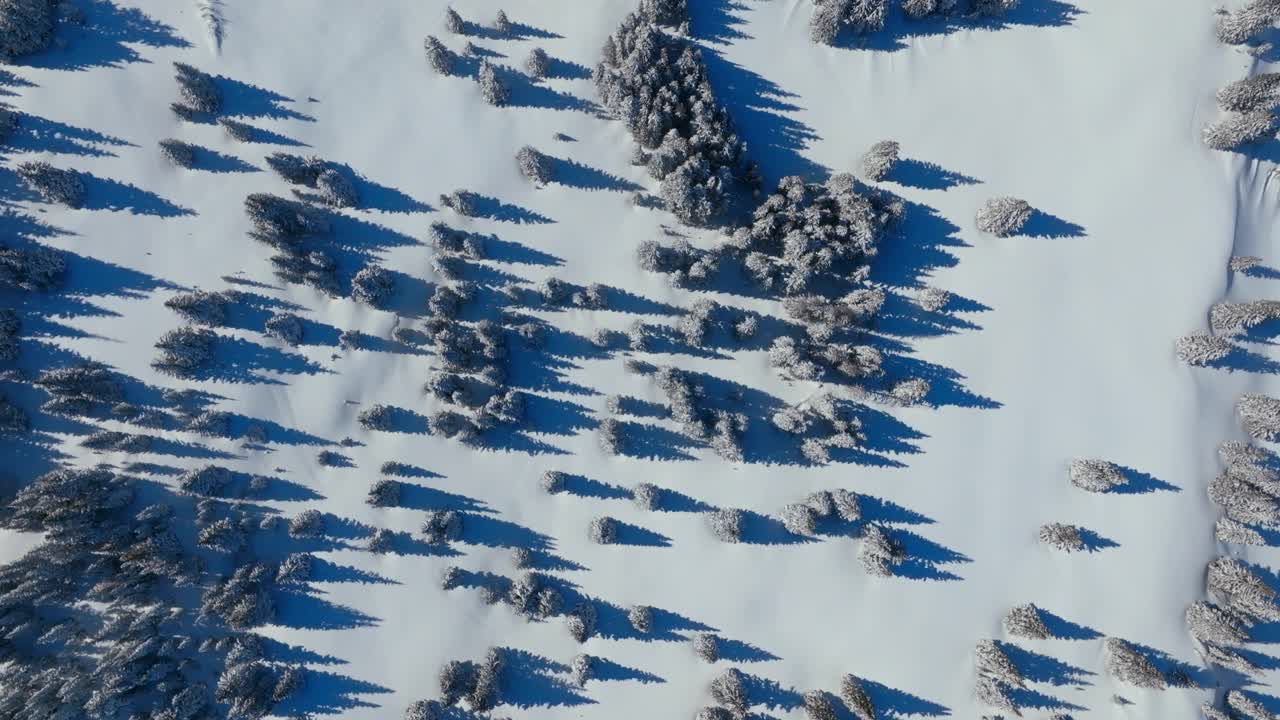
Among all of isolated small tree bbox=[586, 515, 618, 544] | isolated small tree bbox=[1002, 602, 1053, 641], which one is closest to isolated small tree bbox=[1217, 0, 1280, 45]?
isolated small tree bbox=[1002, 602, 1053, 641]

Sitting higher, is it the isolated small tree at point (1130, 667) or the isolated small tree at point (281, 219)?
the isolated small tree at point (281, 219)

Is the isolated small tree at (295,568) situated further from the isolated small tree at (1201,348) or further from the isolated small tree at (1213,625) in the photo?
the isolated small tree at (1201,348)

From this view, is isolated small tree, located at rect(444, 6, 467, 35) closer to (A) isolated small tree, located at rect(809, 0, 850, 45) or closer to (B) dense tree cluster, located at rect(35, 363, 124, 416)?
(A) isolated small tree, located at rect(809, 0, 850, 45)

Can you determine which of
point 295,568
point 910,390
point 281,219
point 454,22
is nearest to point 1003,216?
point 910,390

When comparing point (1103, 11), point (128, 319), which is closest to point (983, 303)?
point (1103, 11)

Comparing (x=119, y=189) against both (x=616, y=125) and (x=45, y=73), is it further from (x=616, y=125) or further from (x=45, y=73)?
(x=616, y=125)

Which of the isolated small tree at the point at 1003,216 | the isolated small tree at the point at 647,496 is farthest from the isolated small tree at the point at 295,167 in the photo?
the isolated small tree at the point at 1003,216
